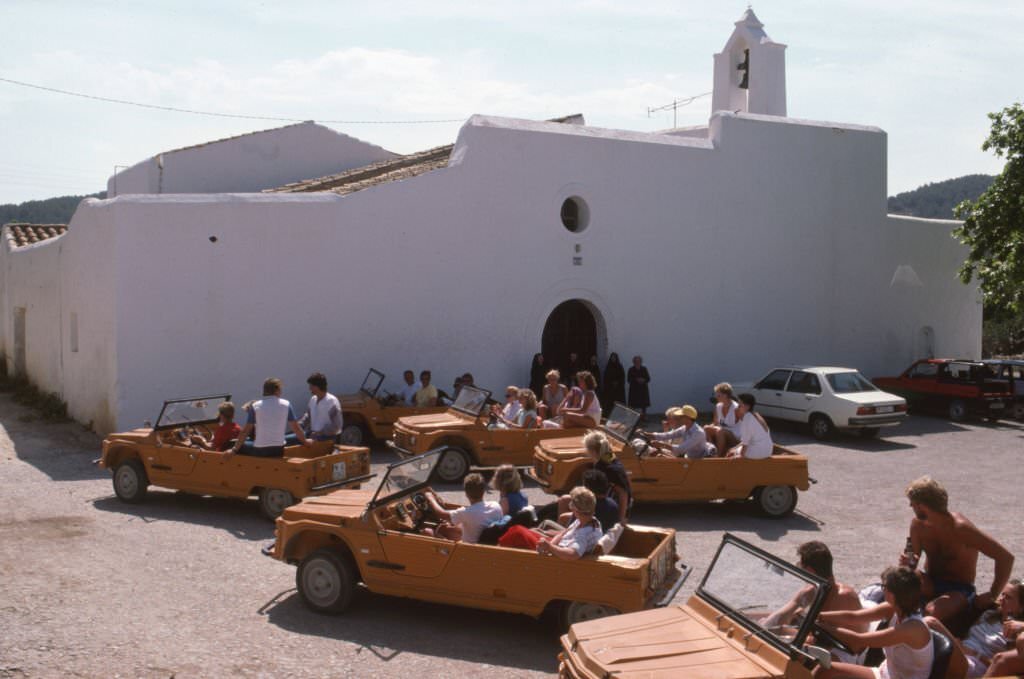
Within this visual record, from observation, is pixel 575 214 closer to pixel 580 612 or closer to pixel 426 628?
pixel 426 628

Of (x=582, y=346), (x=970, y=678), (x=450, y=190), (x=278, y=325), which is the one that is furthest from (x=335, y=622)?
(x=582, y=346)

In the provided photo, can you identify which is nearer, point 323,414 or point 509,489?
point 509,489

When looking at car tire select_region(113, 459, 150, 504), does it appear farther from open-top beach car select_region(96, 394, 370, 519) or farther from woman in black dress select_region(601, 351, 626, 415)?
woman in black dress select_region(601, 351, 626, 415)

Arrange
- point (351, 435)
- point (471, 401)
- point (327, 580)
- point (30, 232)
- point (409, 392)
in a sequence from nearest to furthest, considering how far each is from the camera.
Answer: point (327, 580), point (471, 401), point (351, 435), point (409, 392), point (30, 232)

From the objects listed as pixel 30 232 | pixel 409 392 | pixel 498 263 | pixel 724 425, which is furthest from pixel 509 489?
pixel 30 232

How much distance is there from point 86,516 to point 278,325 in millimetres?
5560

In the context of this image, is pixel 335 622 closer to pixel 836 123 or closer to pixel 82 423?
pixel 82 423

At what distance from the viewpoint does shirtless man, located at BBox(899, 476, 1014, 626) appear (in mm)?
6227

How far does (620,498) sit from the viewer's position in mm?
8484

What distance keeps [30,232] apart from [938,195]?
9711cm

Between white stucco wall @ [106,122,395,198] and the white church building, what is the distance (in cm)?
6

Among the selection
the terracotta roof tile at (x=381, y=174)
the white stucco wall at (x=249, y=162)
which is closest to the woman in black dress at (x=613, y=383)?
the terracotta roof tile at (x=381, y=174)

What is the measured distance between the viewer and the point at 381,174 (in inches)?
798

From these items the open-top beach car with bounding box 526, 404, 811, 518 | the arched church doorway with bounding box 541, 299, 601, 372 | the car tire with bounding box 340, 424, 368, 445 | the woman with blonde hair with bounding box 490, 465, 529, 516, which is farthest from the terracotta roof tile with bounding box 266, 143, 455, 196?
the woman with blonde hair with bounding box 490, 465, 529, 516
